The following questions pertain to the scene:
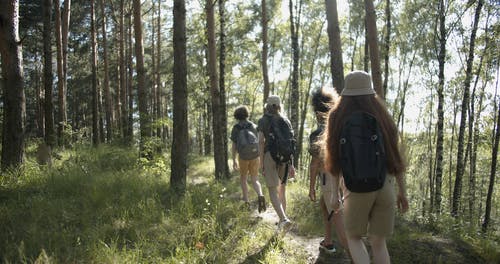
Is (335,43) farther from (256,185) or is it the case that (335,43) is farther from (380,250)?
(380,250)

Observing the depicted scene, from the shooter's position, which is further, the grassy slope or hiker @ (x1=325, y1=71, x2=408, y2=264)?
the grassy slope

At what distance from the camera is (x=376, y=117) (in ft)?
10.2

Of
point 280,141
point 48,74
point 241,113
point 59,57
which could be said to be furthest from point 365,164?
point 59,57

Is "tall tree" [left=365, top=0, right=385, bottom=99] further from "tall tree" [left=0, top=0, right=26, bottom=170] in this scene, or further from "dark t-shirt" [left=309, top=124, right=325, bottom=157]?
"tall tree" [left=0, top=0, right=26, bottom=170]

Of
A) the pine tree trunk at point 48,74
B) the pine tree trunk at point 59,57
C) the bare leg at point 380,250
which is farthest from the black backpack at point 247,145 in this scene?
the pine tree trunk at point 59,57

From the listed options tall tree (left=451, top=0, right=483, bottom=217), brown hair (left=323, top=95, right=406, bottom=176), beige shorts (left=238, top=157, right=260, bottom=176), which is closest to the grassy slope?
beige shorts (left=238, top=157, right=260, bottom=176)

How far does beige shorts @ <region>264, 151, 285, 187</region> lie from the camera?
5.41 meters

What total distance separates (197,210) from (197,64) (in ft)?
65.8

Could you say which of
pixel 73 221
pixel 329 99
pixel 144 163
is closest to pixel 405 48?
pixel 144 163

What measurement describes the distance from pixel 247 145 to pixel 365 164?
12.0ft

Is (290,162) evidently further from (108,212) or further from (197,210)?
(108,212)

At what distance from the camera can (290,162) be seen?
5555 mm

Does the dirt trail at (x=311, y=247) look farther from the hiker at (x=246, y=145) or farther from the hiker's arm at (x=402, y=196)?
the hiker's arm at (x=402, y=196)

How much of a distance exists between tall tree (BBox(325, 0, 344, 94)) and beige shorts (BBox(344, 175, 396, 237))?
4.54 m
